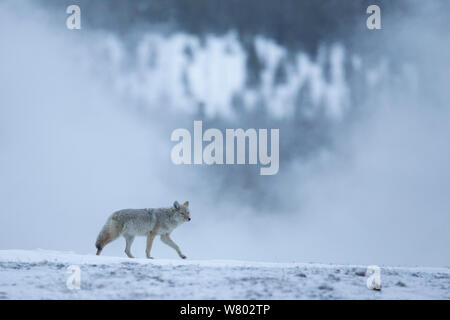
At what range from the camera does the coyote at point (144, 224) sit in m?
14.5

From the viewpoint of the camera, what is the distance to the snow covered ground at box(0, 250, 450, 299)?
8.86 meters

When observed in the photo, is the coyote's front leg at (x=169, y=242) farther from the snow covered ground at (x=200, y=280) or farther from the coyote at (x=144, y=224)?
the snow covered ground at (x=200, y=280)

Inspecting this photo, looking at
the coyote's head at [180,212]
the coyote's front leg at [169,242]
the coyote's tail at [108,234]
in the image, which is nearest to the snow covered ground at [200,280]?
the coyote's tail at [108,234]

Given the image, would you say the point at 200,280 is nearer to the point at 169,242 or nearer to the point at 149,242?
the point at 149,242

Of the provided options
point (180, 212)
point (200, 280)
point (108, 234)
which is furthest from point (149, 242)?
point (200, 280)

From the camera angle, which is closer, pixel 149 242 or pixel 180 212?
pixel 149 242

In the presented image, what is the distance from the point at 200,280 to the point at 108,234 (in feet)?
18.1

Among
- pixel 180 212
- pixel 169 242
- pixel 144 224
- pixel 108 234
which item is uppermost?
pixel 180 212

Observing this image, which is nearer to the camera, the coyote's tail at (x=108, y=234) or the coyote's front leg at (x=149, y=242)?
the coyote's tail at (x=108, y=234)

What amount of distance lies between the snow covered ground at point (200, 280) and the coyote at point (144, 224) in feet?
7.57

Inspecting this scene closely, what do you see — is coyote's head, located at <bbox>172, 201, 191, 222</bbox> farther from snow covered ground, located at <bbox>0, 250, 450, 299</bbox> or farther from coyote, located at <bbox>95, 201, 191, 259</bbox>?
snow covered ground, located at <bbox>0, 250, 450, 299</bbox>

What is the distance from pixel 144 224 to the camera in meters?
14.9
